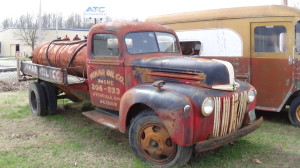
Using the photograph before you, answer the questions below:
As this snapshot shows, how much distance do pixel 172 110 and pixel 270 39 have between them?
144 inches

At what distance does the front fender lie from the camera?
13.0 ft

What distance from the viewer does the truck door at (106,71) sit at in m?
5.22

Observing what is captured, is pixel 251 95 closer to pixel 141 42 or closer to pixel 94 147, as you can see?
pixel 141 42

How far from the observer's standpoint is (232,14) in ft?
23.4

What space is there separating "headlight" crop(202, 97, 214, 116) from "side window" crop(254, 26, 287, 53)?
3.25m

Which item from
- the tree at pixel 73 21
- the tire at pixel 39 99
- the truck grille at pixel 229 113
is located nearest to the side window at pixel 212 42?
the truck grille at pixel 229 113

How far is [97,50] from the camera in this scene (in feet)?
18.5

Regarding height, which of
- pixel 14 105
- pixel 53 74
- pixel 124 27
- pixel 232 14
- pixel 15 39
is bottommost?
pixel 14 105

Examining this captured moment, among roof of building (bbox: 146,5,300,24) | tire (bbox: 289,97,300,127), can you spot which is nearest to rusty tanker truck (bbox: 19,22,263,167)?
roof of building (bbox: 146,5,300,24)

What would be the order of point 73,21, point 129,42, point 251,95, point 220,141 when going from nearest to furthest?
1. point 220,141
2. point 251,95
3. point 129,42
4. point 73,21

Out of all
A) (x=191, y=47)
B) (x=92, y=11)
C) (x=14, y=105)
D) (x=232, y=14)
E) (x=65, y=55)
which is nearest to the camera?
(x=65, y=55)

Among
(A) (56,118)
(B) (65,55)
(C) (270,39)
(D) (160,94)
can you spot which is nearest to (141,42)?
(D) (160,94)

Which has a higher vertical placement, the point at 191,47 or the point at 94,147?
the point at 191,47

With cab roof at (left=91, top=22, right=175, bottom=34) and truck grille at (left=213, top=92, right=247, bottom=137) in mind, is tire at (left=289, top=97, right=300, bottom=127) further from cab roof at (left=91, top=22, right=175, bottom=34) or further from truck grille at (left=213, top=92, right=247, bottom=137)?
cab roof at (left=91, top=22, right=175, bottom=34)
